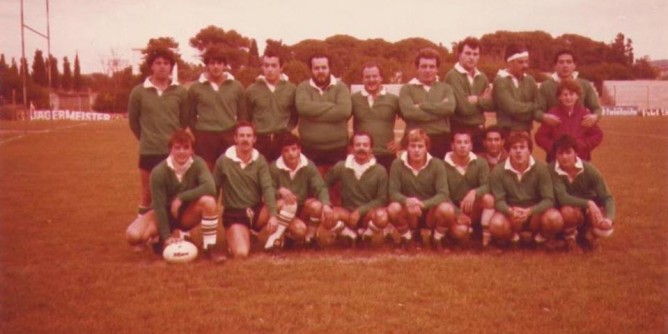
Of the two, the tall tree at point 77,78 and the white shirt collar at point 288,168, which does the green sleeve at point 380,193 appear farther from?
the tall tree at point 77,78

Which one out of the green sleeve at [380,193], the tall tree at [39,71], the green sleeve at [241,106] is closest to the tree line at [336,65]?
the tall tree at [39,71]

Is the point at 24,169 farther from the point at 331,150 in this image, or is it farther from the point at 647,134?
the point at 647,134

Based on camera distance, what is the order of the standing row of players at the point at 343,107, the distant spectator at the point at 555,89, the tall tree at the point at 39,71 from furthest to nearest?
the tall tree at the point at 39,71
the distant spectator at the point at 555,89
the standing row of players at the point at 343,107


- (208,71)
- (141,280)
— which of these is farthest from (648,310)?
(208,71)

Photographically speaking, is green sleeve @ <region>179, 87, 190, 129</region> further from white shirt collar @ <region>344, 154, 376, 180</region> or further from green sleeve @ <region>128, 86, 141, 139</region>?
white shirt collar @ <region>344, 154, 376, 180</region>

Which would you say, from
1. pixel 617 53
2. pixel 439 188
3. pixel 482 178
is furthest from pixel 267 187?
pixel 617 53

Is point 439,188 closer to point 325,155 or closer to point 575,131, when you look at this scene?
point 325,155

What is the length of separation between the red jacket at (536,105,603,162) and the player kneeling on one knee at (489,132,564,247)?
42 cm

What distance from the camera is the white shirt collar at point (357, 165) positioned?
6.77 meters

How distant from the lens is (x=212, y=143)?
23.5 ft

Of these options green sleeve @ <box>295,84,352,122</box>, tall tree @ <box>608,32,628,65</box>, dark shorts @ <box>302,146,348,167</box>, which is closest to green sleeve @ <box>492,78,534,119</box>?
green sleeve @ <box>295,84,352,122</box>

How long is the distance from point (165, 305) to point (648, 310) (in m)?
3.31

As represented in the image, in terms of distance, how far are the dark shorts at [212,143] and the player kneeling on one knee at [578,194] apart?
315 centimetres

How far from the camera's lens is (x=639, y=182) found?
37.7 ft
